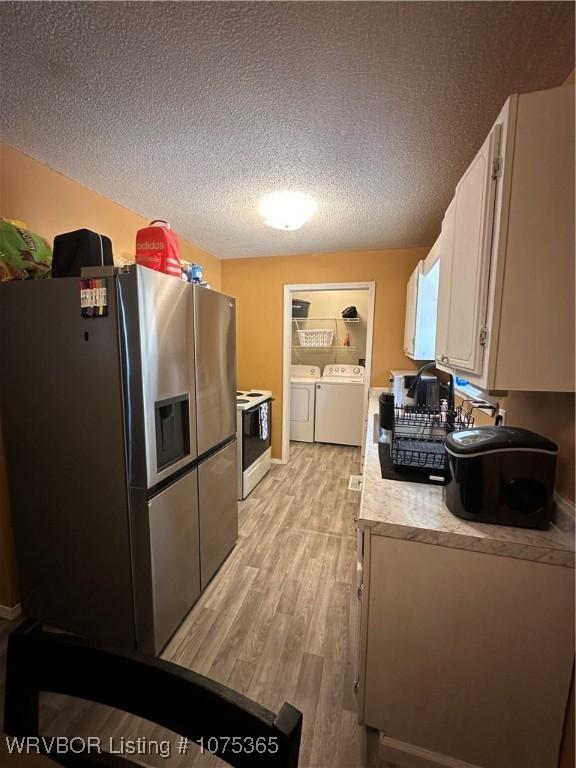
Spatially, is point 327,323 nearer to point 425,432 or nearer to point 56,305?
point 425,432

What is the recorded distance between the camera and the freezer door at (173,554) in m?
1.40

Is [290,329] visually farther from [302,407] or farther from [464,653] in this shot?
[464,653]

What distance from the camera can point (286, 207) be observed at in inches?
79.4

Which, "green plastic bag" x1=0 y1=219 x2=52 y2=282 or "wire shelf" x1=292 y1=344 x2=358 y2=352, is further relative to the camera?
"wire shelf" x1=292 y1=344 x2=358 y2=352

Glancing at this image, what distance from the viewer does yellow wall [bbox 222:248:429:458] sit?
3.21 m

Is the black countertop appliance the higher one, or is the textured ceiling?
the textured ceiling

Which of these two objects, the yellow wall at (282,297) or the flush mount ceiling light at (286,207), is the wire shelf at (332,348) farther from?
the flush mount ceiling light at (286,207)

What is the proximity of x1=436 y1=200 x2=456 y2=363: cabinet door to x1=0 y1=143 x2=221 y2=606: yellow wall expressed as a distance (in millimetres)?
2000

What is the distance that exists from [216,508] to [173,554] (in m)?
0.43

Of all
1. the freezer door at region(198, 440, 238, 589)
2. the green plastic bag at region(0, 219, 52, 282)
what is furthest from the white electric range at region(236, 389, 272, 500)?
the green plastic bag at region(0, 219, 52, 282)

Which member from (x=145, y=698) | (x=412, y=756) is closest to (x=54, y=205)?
(x=145, y=698)

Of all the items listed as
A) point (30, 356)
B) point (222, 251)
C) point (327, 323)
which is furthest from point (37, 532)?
point (327, 323)

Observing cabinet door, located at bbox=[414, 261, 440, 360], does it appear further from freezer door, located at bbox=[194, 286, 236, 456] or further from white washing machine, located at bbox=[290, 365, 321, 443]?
white washing machine, located at bbox=[290, 365, 321, 443]

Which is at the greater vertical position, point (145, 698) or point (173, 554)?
point (145, 698)
